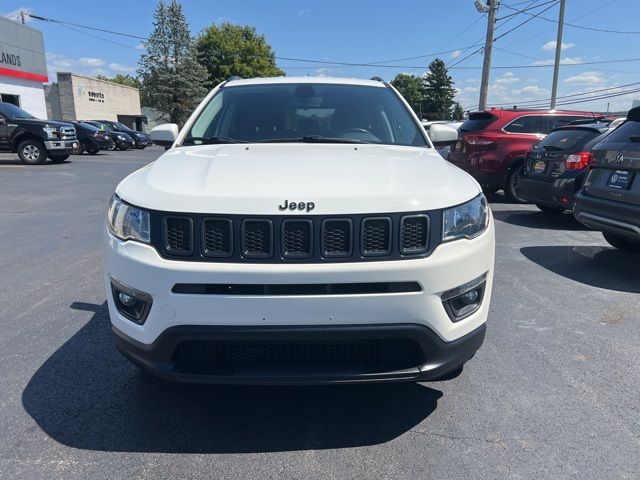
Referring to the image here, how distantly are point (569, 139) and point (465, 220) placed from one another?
592cm

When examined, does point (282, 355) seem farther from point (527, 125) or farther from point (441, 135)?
point (527, 125)

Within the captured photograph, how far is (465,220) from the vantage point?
237 centimetres

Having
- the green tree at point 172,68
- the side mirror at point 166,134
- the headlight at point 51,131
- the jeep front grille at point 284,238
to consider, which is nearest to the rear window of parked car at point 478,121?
the side mirror at point 166,134

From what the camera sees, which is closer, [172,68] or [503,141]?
[503,141]

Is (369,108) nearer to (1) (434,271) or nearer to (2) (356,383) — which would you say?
(1) (434,271)

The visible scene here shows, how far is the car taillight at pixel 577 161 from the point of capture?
6980mm

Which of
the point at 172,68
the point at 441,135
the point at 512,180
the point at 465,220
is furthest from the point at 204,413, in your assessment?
the point at 172,68

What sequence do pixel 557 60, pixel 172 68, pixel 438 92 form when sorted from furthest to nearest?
pixel 438 92 → pixel 172 68 → pixel 557 60

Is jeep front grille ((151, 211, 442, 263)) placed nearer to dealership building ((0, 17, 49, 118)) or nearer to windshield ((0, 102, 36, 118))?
windshield ((0, 102, 36, 118))

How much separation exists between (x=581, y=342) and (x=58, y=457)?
3301mm

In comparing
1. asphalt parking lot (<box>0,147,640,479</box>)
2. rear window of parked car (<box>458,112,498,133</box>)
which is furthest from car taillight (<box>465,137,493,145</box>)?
asphalt parking lot (<box>0,147,640,479</box>)

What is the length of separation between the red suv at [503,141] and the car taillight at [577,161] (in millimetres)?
2195

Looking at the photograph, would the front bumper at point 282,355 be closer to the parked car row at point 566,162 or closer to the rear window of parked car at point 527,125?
the parked car row at point 566,162

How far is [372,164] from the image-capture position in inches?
105
